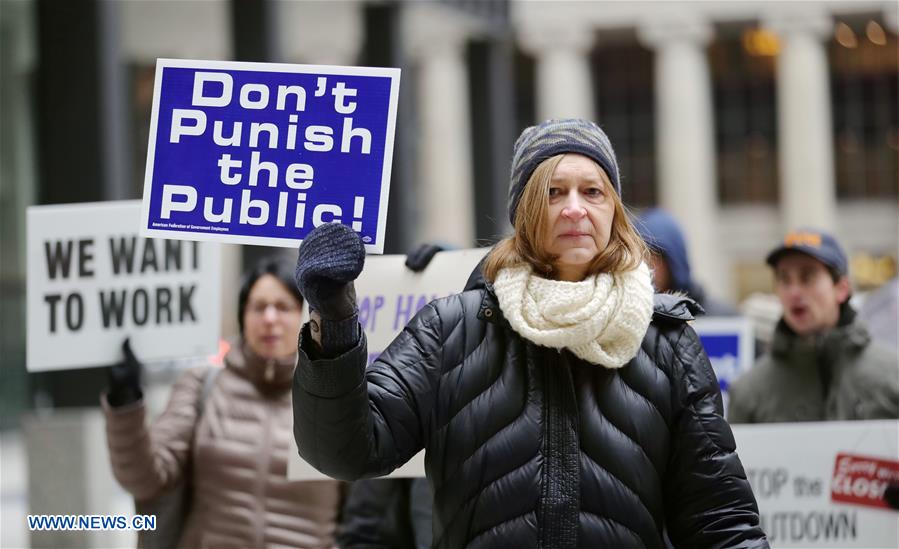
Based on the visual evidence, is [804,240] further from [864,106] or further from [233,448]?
[864,106]

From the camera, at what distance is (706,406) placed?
3.33 meters

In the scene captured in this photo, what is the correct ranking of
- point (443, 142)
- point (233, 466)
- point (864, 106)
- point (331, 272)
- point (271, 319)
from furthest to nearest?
point (864, 106) < point (443, 142) < point (271, 319) < point (233, 466) < point (331, 272)

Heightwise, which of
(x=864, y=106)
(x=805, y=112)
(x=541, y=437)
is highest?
(x=864, y=106)

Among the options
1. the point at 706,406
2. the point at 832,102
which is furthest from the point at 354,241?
the point at 832,102

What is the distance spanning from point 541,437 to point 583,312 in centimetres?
28

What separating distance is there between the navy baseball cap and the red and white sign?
88 cm

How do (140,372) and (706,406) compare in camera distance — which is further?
(140,372)

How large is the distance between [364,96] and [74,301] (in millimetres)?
2020

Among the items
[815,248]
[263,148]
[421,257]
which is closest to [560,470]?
[263,148]

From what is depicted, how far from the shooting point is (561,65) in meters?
52.1

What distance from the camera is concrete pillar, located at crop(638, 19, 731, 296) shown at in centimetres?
5128

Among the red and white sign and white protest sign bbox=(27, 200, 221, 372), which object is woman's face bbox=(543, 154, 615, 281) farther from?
the red and white sign

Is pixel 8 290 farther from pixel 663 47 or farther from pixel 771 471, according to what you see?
pixel 663 47

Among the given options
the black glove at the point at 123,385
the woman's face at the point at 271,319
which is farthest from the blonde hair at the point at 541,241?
the black glove at the point at 123,385
